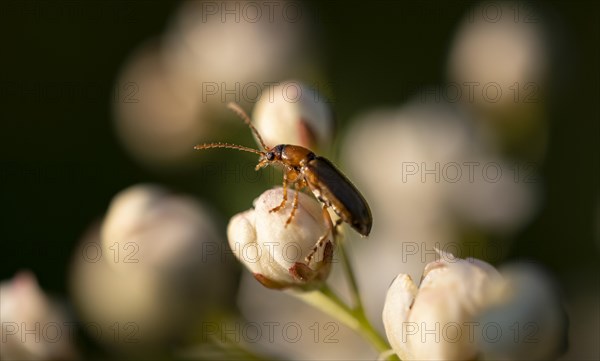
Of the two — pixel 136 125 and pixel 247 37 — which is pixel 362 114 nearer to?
pixel 247 37

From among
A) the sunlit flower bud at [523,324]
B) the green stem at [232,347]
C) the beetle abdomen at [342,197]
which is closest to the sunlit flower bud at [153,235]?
the green stem at [232,347]

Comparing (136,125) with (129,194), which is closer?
(129,194)

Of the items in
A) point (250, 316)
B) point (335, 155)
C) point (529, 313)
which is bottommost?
point (250, 316)

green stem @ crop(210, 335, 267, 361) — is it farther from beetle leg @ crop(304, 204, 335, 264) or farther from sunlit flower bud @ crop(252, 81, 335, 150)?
sunlit flower bud @ crop(252, 81, 335, 150)

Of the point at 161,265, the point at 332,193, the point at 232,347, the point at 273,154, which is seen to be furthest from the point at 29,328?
the point at 332,193

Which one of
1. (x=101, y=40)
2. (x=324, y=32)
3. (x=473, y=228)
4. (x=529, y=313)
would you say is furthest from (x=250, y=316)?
(x=101, y=40)

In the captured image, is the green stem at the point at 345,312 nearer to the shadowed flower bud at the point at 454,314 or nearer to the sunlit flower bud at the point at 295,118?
the shadowed flower bud at the point at 454,314

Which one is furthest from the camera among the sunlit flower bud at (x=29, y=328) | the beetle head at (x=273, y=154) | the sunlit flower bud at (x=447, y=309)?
the sunlit flower bud at (x=29, y=328)
